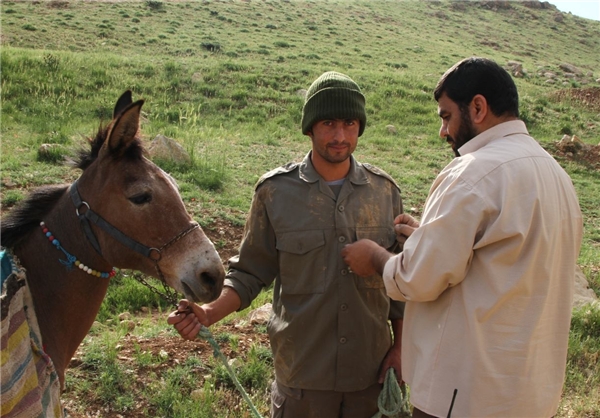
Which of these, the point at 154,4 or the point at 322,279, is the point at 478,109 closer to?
the point at 322,279

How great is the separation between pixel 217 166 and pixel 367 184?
6.80 meters

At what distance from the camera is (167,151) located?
350 inches

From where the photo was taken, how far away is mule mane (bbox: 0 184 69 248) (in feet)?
8.13

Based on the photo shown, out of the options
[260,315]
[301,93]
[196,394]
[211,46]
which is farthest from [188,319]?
[211,46]

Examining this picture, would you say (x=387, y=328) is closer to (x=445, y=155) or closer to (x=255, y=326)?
(x=255, y=326)

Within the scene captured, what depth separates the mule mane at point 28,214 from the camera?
2.48 meters

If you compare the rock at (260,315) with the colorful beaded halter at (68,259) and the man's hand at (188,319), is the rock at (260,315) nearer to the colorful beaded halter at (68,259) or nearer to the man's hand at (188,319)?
the man's hand at (188,319)

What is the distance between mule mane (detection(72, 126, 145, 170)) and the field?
3.6 inches

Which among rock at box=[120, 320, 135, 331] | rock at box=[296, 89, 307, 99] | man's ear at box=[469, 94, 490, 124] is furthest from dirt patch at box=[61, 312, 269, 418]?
rock at box=[296, 89, 307, 99]

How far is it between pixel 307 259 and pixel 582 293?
4.52 m

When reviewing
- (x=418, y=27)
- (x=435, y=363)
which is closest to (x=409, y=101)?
(x=435, y=363)

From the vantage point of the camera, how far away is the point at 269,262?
8.73 feet

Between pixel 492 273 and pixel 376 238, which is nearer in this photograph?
pixel 492 273

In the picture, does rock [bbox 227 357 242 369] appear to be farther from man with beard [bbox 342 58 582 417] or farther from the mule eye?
man with beard [bbox 342 58 582 417]
